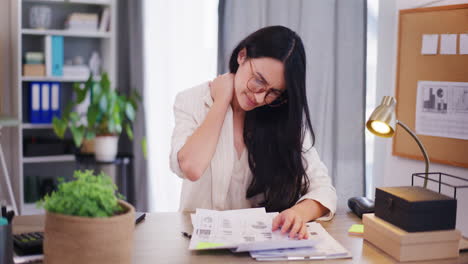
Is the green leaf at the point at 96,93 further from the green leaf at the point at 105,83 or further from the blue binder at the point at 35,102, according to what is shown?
the blue binder at the point at 35,102

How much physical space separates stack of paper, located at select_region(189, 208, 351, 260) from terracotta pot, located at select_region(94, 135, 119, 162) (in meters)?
2.25

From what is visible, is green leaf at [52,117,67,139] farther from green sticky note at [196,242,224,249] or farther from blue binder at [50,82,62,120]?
→ green sticky note at [196,242,224,249]

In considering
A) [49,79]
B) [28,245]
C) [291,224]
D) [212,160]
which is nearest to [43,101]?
[49,79]

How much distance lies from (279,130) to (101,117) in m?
2.10

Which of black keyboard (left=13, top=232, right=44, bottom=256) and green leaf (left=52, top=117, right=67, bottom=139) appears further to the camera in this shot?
green leaf (left=52, top=117, right=67, bottom=139)

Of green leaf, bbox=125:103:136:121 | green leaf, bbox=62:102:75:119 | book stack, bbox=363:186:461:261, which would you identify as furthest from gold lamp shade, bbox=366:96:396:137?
green leaf, bbox=62:102:75:119

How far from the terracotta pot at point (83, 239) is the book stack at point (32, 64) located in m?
3.01

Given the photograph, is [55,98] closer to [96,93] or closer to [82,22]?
[96,93]

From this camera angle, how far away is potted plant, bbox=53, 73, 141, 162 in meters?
3.66

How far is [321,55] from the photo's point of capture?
2.64m

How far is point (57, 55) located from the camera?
12.8 ft

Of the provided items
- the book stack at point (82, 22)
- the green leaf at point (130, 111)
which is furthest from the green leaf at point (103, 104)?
the book stack at point (82, 22)

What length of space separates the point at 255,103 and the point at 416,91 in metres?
0.97

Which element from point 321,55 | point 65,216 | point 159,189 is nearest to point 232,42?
point 321,55
